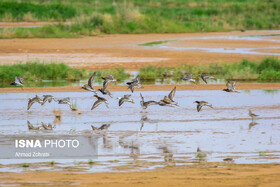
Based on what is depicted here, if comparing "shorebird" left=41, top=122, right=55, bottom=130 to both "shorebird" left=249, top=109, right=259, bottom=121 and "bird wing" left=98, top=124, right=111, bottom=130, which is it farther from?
"shorebird" left=249, top=109, right=259, bottom=121

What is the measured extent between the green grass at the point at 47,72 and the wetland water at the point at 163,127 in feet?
9.81

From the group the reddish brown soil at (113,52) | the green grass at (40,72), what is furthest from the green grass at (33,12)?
the green grass at (40,72)

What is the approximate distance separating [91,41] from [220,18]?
22891mm

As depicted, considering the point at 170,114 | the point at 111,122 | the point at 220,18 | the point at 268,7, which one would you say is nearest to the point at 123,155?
the point at 111,122

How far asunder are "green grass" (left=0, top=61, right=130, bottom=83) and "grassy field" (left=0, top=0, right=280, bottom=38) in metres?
16.8

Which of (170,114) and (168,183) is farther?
(170,114)

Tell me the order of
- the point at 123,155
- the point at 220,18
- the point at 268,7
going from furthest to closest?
the point at 268,7 → the point at 220,18 → the point at 123,155

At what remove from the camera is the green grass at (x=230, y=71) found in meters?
24.2

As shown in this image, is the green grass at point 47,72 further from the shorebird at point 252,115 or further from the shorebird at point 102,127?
the shorebird at point 102,127

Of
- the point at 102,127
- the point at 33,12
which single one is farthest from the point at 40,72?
the point at 33,12

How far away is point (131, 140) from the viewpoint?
12812 millimetres

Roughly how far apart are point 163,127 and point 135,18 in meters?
34.1

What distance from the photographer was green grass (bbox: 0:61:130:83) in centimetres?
2362

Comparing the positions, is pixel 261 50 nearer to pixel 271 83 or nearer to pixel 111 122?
pixel 271 83
